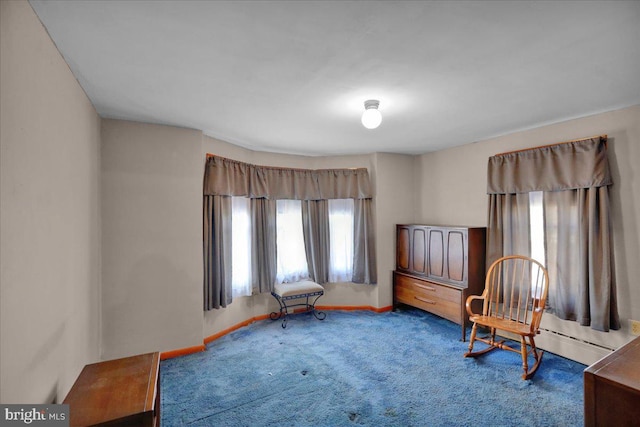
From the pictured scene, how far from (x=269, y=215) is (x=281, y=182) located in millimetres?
519

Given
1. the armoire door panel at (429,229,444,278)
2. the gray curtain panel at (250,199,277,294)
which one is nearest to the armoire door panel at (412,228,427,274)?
the armoire door panel at (429,229,444,278)

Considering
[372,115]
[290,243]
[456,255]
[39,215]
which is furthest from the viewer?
[290,243]

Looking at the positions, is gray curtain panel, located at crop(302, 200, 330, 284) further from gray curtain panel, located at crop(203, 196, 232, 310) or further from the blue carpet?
gray curtain panel, located at crop(203, 196, 232, 310)

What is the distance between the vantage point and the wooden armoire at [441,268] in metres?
3.67

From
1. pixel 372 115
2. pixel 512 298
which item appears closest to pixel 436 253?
pixel 512 298

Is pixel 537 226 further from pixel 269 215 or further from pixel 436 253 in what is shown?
pixel 269 215

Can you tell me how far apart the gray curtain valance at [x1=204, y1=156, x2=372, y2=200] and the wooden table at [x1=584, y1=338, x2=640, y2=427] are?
3.36 meters

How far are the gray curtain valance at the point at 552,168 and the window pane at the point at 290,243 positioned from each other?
2598mm

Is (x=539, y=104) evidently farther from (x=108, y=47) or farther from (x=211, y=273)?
(x=211, y=273)

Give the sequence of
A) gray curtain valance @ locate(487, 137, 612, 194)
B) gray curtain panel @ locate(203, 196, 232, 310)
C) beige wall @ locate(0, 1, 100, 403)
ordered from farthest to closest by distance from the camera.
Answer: gray curtain panel @ locate(203, 196, 232, 310) → gray curtain valance @ locate(487, 137, 612, 194) → beige wall @ locate(0, 1, 100, 403)

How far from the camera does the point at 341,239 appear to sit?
4.73 meters

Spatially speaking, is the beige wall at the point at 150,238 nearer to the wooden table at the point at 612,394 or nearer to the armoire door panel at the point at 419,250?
the armoire door panel at the point at 419,250

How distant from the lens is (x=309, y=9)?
1383mm

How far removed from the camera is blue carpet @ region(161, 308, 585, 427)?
222 centimetres
